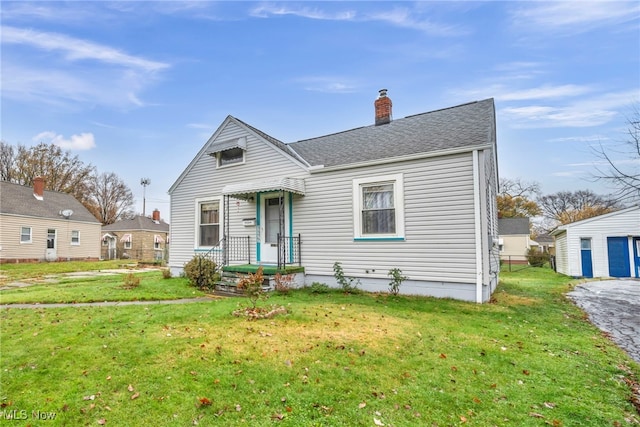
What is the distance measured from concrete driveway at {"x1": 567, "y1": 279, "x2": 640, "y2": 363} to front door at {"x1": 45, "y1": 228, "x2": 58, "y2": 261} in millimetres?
32811

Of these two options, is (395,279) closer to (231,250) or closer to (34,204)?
(231,250)

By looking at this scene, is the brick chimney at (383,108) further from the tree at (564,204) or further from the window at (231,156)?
the tree at (564,204)

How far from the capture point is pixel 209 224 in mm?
11820

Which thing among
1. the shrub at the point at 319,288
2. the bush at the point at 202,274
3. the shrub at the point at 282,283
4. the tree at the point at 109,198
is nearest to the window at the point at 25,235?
the tree at the point at 109,198

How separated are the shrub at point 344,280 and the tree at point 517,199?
38.1 metres

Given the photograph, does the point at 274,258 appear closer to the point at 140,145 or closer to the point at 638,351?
the point at 638,351

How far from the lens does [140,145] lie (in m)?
21.2

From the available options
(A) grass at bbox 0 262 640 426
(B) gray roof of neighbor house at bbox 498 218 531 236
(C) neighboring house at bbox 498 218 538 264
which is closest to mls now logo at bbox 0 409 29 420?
(A) grass at bbox 0 262 640 426

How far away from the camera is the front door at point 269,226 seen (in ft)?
34.4

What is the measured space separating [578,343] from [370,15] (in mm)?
10607

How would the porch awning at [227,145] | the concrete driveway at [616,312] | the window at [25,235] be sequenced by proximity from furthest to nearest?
the window at [25,235], the porch awning at [227,145], the concrete driveway at [616,312]

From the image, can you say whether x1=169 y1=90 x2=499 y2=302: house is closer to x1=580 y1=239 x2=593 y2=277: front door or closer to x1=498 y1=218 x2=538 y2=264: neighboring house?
x1=580 y1=239 x2=593 y2=277: front door

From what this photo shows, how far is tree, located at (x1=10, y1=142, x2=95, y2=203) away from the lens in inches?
1355

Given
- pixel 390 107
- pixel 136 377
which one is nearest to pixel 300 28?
pixel 390 107
